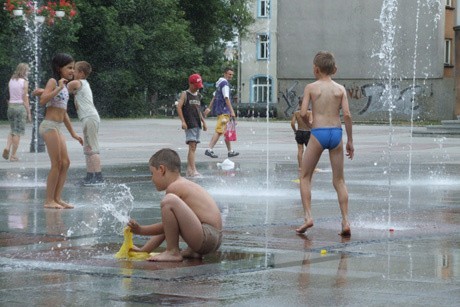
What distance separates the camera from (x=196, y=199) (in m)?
8.62

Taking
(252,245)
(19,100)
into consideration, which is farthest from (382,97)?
(252,245)

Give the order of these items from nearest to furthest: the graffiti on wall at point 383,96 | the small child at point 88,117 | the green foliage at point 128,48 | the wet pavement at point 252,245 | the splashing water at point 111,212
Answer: the wet pavement at point 252,245 → the splashing water at point 111,212 → the small child at point 88,117 → the green foliage at point 128,48 → the graffiti on wall at point 383,96

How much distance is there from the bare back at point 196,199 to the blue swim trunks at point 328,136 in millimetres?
2200

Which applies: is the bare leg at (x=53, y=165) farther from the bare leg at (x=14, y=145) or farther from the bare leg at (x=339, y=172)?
the bare leg at (x=14, y=145)

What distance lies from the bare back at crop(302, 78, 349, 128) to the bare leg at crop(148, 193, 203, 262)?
8.40 feet

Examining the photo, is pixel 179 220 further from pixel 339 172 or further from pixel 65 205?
pixel 65 205

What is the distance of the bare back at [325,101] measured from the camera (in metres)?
10.6

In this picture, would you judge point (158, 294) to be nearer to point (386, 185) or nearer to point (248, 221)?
point (248, 221)

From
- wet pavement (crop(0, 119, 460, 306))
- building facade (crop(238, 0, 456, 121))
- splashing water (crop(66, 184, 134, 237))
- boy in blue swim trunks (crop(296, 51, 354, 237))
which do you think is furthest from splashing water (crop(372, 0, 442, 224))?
boy in blue swim trunks (crop(296, 51, 354, 237))

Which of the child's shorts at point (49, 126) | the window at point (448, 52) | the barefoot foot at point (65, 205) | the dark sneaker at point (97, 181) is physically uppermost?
the window at point (448, 52)

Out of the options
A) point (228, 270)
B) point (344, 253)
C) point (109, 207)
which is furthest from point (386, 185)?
point (228, 270)

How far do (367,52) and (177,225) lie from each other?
5547cm

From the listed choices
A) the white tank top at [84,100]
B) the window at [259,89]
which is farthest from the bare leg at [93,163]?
the window at [259,89]

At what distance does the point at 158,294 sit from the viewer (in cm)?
Answer: 702
